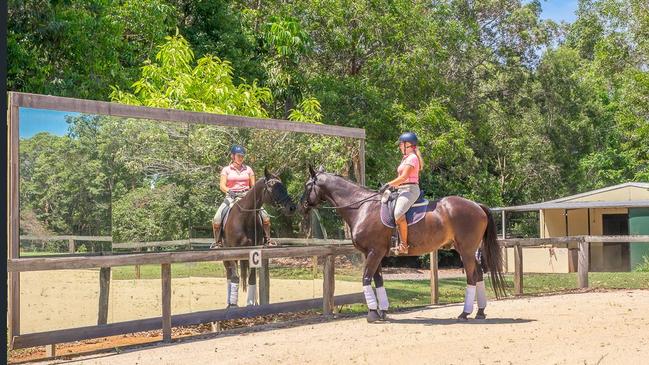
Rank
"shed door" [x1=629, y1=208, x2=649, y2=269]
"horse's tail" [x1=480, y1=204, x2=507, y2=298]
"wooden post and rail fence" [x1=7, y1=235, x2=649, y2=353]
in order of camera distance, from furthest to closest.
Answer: "shed door" [x1=629, y1=208, x2=649, y2=269]
"horse's tail" [x1=480, y1=204, x2=507, y2=298]
"wooden post and rail fence" [x1=7, y1=235, x2=649, y2=353]

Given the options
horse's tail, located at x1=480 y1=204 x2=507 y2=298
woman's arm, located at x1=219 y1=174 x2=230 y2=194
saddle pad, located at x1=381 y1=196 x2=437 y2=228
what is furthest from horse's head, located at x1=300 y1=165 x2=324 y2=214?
horse's tail, located at x1=480 y1=204 x2=507 y2=298

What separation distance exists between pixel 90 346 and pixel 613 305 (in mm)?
7631

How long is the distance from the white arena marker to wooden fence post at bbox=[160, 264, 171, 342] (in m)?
1.63

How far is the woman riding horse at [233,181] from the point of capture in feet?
38.4

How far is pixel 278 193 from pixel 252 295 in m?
1.47

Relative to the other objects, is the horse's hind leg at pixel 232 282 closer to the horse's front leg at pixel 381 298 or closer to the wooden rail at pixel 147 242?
the wooden rail at pixel 147 242

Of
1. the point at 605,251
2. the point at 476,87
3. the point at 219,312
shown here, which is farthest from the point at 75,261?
the point at 476,87

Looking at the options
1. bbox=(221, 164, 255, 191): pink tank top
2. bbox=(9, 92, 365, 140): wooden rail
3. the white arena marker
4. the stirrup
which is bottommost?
the white arena marker

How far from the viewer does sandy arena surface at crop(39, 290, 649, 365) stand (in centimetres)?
850

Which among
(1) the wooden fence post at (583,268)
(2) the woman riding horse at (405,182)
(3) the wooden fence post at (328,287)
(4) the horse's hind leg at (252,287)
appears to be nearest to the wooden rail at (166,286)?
(3) the wooden fence post at (328,287)

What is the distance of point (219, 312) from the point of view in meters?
11.6

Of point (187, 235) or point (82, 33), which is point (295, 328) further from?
point (82, 33)

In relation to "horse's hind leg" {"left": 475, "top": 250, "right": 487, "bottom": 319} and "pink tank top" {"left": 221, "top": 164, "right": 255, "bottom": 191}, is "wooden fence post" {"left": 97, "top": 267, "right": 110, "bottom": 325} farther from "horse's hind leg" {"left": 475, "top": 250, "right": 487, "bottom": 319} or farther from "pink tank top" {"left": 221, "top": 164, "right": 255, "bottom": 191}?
"horse's hind leg" {"left": 475, "top": 250, "right": 487, "bottom": 319}

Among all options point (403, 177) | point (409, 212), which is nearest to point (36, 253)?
point (403, 177)
